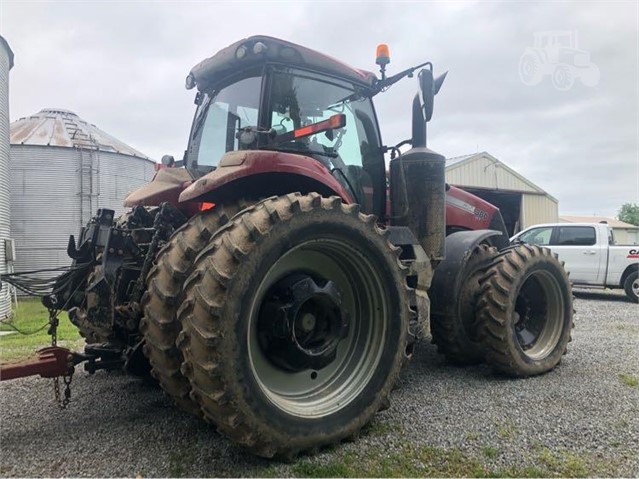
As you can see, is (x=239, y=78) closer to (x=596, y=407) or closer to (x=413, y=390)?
(x=413, y=390)

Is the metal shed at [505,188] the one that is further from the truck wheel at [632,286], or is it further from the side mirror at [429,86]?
the side mirror at [429,86]

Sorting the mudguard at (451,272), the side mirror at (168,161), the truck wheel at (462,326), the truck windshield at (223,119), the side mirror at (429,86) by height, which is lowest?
the truck wheel at (462,326)

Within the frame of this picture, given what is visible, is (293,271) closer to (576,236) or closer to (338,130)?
(338,130)

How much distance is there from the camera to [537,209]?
23328 millimetres

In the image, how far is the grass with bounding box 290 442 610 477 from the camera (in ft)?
9.23

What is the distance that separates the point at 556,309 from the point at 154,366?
4.19 m

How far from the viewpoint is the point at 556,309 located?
17.2 feet

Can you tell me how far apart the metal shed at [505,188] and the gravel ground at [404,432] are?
17279 mm

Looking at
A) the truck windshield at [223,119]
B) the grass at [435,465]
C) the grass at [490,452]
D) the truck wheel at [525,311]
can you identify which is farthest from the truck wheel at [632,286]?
the truck windshield at [223,119]

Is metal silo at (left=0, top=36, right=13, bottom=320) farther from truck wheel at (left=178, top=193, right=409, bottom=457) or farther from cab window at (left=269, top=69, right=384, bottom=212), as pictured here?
truck wheel at (left=178, top=193, right=409, bottom=457)

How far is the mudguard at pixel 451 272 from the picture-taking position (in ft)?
15.4

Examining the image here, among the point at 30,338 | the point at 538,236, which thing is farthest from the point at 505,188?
the point at 30,338

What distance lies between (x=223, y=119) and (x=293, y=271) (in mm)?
1774

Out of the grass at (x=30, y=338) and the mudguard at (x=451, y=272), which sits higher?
the mudguard at (x=451, y=272)
